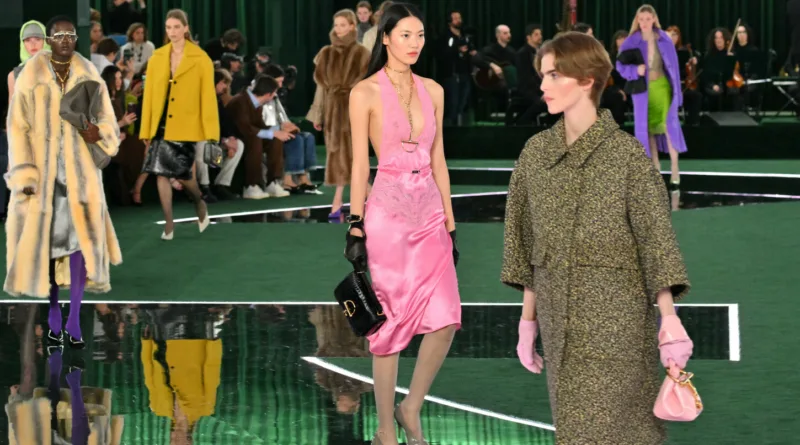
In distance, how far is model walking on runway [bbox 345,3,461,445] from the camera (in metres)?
6.34

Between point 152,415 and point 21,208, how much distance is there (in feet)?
6.47

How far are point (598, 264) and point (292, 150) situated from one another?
12.9 metres

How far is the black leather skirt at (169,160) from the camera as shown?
1295cm

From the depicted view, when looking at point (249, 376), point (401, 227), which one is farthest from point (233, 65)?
point (401, 227)

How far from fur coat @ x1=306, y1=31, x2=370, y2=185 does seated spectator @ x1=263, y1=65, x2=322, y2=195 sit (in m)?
2.29

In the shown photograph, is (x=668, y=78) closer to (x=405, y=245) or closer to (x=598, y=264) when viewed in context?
(x=405, y=245)

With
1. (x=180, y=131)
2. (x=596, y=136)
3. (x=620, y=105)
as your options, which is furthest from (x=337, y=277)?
(x=620, y=105)

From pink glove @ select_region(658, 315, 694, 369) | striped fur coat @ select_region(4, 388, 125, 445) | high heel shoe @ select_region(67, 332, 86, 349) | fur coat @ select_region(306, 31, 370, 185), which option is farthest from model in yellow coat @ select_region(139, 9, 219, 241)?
pink glove @ select_region(658, 315, 694, 369)

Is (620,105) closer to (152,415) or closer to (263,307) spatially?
(263,307)

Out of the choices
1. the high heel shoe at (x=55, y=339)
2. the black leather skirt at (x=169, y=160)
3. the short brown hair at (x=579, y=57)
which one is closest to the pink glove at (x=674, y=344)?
the short brown hair at (x=579, y=57)

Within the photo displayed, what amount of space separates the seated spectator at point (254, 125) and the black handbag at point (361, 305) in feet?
34.1

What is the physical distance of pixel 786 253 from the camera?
1222cm

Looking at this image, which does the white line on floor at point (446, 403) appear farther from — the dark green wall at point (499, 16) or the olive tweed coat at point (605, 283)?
the dark green wall at point (499, 16)

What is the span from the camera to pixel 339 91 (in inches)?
572
